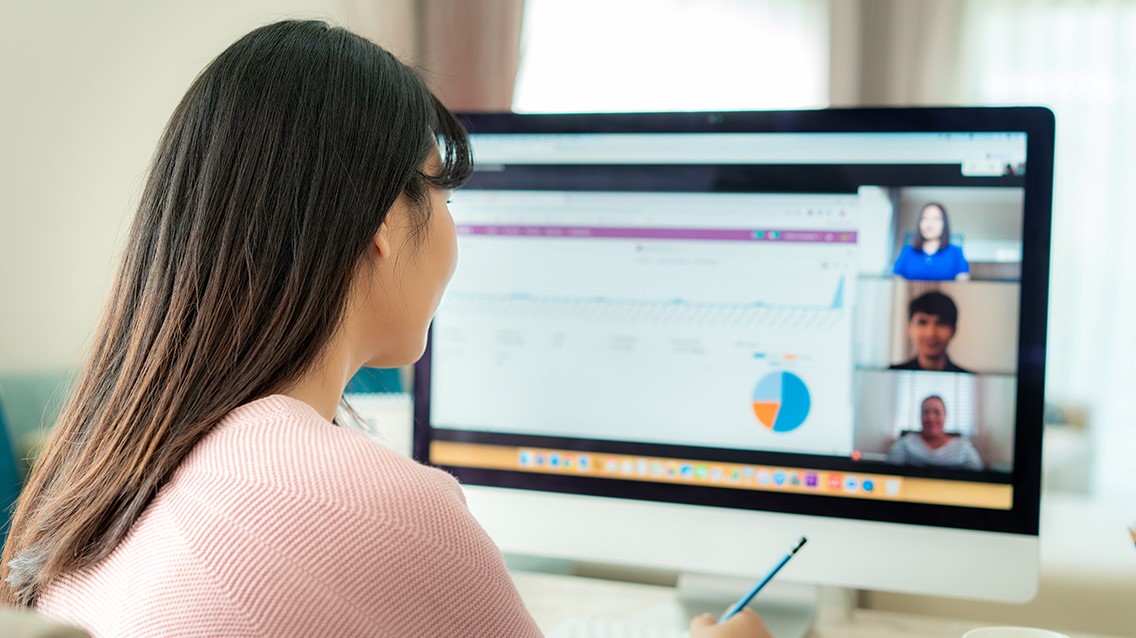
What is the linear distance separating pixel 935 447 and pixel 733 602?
255mm

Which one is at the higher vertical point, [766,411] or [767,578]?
[766,411]

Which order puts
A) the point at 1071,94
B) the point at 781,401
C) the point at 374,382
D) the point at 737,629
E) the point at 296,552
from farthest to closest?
the point at 1071,94 < the point at 374,382 < the point at 781,401 < the point at 737,629 < the point at 296,552

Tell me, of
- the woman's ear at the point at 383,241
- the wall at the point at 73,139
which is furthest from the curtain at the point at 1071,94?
the woman's ear at the point at 383,241

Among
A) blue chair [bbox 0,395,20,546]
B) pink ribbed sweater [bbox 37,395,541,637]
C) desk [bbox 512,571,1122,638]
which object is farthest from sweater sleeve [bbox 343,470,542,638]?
blue chair [bbox 0,395,20,546]

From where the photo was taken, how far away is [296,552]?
1.50 ft

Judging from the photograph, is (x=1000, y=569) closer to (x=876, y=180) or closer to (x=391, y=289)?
(x=876, y=180)

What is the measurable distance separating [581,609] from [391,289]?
440mm

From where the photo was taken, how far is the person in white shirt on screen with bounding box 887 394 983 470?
2.66 feet

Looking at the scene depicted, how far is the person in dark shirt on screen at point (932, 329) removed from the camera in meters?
0.81

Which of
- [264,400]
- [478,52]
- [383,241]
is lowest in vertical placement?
[264,400]

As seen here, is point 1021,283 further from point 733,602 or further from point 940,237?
point 733,602

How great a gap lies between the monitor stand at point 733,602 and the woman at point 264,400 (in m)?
0.38

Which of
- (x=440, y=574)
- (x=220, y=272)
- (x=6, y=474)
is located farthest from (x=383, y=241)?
(x=6, y=474)

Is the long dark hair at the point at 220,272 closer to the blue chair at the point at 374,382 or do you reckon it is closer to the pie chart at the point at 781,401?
the pie chart at the point at 781,401
